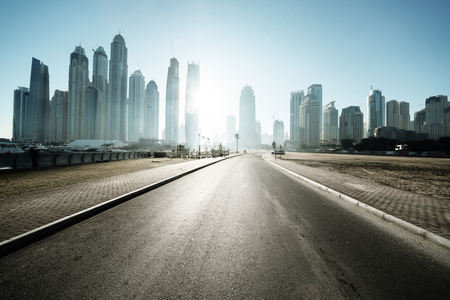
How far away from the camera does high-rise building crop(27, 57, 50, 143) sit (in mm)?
147250

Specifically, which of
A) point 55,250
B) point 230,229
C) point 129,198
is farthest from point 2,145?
point 230,229

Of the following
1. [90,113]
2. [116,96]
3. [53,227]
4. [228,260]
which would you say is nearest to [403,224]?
[228,260]

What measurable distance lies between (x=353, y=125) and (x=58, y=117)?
292 m

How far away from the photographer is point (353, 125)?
603ft

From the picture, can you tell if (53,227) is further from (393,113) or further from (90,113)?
(393,113)

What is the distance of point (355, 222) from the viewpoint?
4145 millimetres

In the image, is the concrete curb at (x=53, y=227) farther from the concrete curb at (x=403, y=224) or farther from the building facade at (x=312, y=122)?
the building facade at (x=312, y=122)

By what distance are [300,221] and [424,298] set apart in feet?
7.28

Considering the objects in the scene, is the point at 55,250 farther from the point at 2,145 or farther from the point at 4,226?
the point at 2,145

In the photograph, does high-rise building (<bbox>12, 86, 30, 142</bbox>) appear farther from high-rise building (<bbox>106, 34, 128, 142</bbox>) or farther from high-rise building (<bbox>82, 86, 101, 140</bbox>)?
high-rise building (<bbox>106, 34, 128, 142</bbox>)

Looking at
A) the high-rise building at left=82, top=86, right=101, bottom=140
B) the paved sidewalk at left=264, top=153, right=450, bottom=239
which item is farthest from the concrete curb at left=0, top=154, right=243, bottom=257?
the high-rise building at left=82, top=86, right=101, bottom=140

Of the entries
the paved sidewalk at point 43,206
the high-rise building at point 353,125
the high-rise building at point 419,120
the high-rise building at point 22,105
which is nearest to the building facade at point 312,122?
the high-rise building at point 353,125

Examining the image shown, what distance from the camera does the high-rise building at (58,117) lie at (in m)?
165

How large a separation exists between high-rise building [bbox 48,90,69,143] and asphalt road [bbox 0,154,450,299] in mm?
219508
